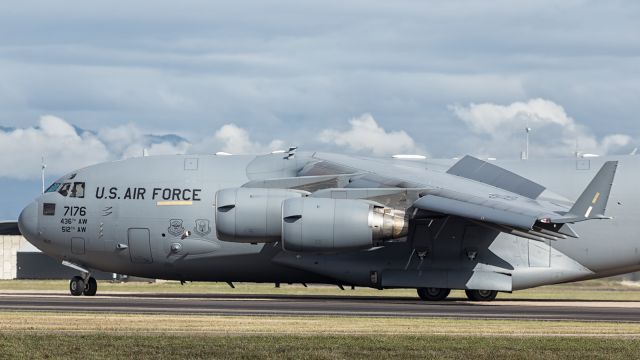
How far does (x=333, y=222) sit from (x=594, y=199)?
22.1 feet

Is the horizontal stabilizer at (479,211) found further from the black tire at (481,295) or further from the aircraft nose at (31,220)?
the aircraft nose at (31,220)

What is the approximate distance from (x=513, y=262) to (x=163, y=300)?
33.0ft

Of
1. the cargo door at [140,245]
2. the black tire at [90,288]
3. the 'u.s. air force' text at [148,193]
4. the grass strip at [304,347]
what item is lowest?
the black tire at [90,288]

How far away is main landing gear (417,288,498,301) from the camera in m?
33.9

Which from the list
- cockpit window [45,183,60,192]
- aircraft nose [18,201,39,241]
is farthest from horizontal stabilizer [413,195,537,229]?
aircraft nose [18,201,39,241]

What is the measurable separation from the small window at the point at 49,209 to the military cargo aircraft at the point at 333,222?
0.04 metres

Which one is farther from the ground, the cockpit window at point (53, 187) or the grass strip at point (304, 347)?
the cockpit window at point (53, 187)

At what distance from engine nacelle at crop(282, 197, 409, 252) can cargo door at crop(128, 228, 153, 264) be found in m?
5.77

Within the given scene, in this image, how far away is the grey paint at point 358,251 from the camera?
A: 107ft

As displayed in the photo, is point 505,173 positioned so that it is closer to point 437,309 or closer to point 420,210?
point 420,210

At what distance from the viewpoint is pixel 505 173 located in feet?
110

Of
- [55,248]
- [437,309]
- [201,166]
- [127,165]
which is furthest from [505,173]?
[55,248]

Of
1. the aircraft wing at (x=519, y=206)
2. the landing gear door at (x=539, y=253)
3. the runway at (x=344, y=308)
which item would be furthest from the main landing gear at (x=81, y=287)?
the landing gear door at (x=539, y=253)

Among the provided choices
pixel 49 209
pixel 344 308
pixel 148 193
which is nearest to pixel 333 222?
pixel 344 308
